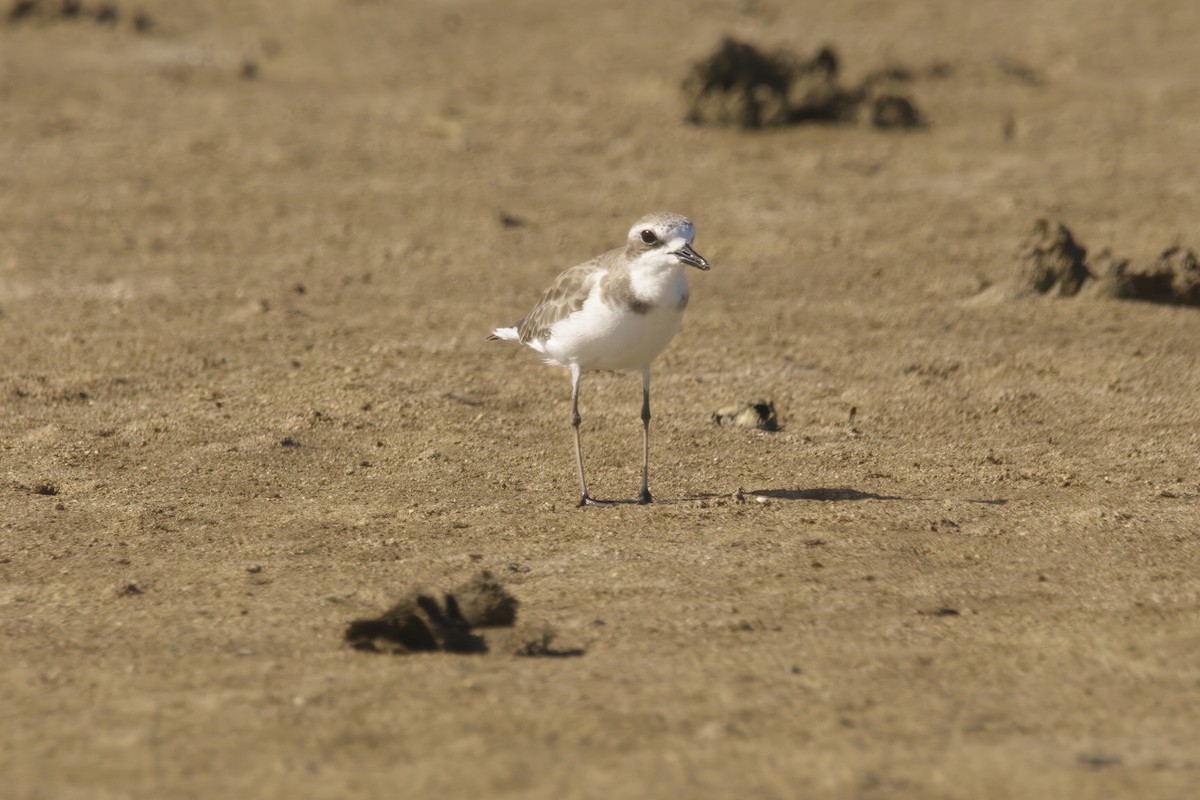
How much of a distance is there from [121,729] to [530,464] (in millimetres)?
3073

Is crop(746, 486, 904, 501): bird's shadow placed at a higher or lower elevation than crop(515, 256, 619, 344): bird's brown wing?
lower

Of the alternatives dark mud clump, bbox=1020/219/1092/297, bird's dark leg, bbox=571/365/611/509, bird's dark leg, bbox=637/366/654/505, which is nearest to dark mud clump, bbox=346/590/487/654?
bird's dark leg, bbox=571/365/611/509

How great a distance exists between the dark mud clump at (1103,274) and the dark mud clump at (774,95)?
4287 millimetres

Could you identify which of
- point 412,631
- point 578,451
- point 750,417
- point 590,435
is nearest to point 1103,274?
point 750,417

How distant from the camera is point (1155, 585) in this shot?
5.92 metres

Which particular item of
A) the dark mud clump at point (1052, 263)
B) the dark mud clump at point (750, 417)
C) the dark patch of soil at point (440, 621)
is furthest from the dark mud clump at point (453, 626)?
the dark mud clump at point (1052, 263)

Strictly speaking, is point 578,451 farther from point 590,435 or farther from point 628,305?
point 590,435

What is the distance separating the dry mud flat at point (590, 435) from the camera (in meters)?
4.73

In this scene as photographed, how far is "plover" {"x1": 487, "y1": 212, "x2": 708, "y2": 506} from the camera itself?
6.60 meters

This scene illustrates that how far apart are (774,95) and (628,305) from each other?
306 inches

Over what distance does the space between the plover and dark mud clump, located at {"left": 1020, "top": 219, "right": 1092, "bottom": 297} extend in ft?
12.2

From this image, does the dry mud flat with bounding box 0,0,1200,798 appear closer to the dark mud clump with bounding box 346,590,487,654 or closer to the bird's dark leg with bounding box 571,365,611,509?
the dark mud clump with bounding box 346,590,487,654

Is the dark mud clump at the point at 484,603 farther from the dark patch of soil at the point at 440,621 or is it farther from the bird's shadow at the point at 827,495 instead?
the bird's shadow at the point at 827,495

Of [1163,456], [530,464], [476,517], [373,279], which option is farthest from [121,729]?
[373,279]
